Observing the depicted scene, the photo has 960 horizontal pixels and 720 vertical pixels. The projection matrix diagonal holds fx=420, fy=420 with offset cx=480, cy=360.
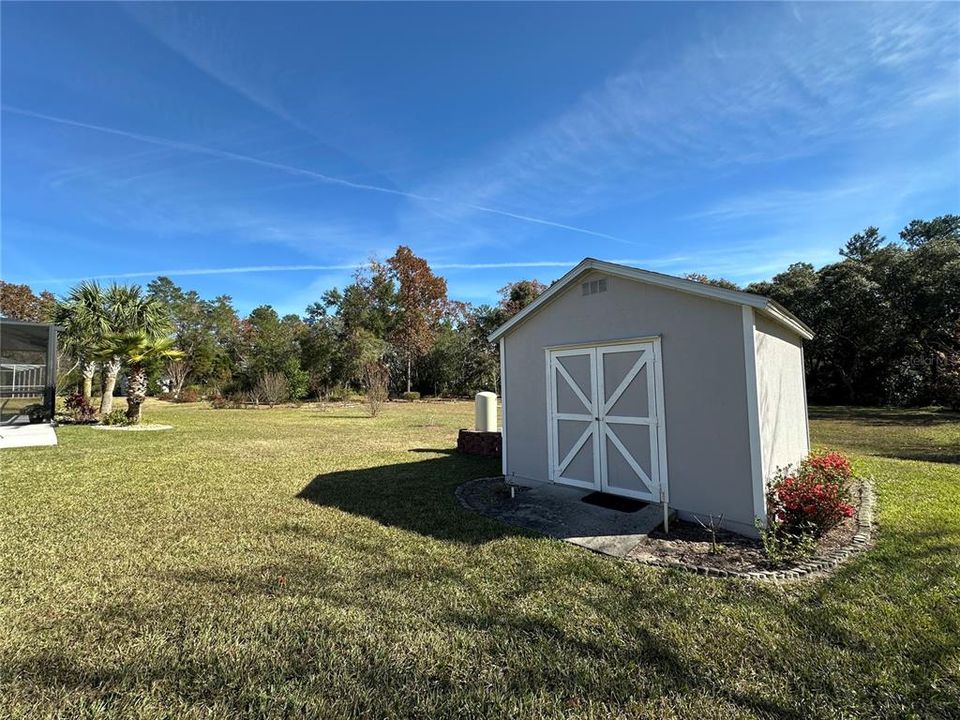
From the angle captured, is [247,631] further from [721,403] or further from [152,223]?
[152,223]

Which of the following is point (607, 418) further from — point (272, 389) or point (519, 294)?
point (519, 294)

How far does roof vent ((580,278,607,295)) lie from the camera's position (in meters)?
5.59

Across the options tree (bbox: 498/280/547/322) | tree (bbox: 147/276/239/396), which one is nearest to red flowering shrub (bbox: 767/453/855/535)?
tree (bbox: 498/280/547/322)

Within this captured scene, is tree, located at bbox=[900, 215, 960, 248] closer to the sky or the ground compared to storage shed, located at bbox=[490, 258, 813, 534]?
closer to the sky

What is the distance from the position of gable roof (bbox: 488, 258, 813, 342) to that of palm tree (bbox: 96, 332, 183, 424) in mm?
12417

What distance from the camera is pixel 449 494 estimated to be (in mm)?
6023

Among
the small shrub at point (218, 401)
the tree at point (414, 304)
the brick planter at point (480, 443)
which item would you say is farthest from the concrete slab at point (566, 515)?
the tree at point (414, 304)

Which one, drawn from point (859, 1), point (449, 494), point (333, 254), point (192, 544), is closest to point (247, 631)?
point (192, 544)

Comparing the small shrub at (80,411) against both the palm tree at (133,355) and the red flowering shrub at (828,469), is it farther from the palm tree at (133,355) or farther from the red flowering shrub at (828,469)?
the red flowering shrub at (828,469)

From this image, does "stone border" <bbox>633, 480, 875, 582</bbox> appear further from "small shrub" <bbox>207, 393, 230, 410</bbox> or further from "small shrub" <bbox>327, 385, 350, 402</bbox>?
"small shrub" <bbox>327, 385, 350, 402</bbox>

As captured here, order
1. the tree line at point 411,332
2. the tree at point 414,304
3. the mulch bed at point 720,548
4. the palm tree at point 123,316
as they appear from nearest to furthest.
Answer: the mulch bed at point 720,548, the palm tree at point 123,316, the tree line at point 411,332, the tree at point 414,304

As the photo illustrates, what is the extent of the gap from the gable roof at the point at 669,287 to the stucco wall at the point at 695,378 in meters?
0.10

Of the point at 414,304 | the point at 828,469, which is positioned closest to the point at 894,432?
the point at 828,469

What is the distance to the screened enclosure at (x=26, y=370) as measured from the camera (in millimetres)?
12164
